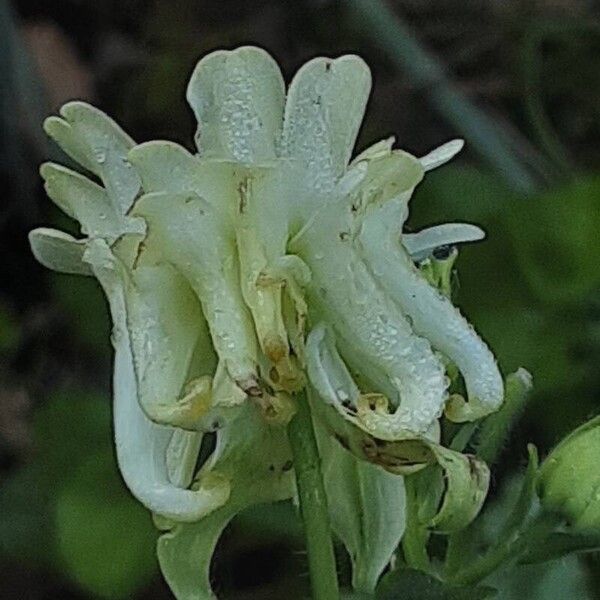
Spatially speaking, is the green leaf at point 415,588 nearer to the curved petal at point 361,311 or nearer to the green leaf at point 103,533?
the curved petal at point 361,311

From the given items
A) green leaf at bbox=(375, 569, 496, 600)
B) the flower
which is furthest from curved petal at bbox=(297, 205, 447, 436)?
green leaf at bbox=(375, 569, 496, 600)

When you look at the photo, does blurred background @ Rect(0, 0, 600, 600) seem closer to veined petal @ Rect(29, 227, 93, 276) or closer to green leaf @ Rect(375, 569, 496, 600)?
green leaf @ Rect(375, 569, 496, 600)

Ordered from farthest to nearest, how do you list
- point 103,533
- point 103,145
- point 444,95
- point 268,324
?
1. point 444,95
2. point 103,533
3. point 103,145
4. point 268,324

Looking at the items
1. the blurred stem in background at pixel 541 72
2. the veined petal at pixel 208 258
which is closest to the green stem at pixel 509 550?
the veined petal at pixel 208 258

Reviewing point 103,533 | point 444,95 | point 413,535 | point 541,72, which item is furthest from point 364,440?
point 541,72

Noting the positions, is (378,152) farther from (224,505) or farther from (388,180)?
(224,505)

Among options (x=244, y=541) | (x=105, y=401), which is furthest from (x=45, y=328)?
(x=244, y=541)
